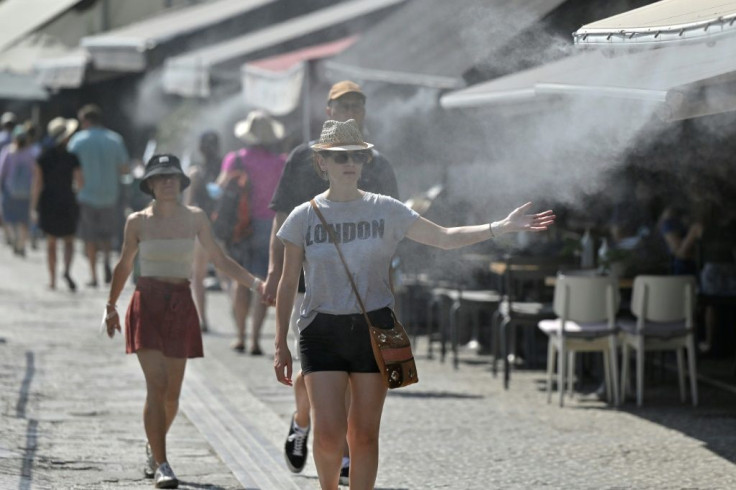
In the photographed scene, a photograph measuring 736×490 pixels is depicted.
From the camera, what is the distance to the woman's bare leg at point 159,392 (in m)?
7.47

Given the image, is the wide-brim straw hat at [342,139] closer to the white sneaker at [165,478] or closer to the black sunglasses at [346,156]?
the black sunglasses at [346,156]

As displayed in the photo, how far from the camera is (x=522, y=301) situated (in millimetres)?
12492

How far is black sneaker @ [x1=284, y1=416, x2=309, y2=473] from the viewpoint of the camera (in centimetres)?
776

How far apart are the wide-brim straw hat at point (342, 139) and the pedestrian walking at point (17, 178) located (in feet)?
54.6

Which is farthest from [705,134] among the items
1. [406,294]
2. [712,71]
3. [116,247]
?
[116,247]

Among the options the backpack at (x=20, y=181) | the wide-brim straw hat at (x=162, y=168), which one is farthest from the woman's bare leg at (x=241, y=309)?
the backpack at (x=20, y=181)

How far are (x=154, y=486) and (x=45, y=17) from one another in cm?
2457

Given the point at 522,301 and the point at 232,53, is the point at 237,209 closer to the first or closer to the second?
the point at 522,301

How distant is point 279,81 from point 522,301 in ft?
15.9

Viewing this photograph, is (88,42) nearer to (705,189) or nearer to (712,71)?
(705,189)

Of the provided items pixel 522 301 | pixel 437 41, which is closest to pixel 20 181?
pixel 437 41

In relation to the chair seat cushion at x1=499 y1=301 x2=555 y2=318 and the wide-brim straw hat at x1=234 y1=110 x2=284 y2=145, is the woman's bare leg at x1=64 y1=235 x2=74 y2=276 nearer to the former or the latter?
the wide-brim straw hat at x1=234 y1=110 x2=284 y2=145

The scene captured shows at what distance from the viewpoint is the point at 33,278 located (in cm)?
1958

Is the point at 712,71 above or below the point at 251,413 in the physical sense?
above
